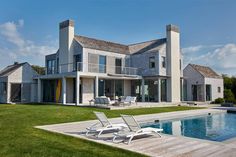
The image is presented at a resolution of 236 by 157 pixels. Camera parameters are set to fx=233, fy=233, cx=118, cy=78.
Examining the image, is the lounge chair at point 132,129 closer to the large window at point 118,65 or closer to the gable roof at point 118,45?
the gable roof at point 118,45

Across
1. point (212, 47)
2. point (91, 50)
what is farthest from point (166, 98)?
point (212, 47)

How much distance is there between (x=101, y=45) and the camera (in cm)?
2753

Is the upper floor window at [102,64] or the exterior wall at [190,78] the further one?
the exterior wall at [190,78]

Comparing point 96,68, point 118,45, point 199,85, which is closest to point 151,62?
point 118,45

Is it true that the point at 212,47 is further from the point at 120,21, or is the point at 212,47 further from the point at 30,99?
the point at 30,99

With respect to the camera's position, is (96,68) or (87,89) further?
(96,68)

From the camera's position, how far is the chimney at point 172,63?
27609 millimetres

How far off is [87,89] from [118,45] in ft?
28.7

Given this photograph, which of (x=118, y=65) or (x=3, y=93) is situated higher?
(x=118, y=65)

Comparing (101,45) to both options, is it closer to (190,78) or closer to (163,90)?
(163,90)

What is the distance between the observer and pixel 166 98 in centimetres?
2788

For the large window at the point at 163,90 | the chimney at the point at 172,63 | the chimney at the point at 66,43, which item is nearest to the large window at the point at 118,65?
the large window at the point at 163,90

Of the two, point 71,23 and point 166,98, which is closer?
point 71,23

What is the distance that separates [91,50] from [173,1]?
36.8 ft
